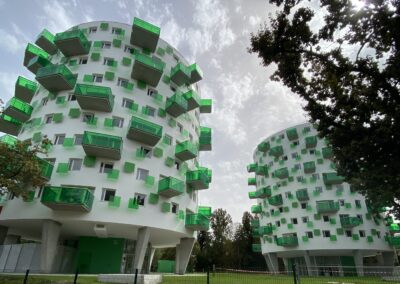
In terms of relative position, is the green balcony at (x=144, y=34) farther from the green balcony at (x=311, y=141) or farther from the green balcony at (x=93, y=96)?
the green balcony at (x=311, y=141)

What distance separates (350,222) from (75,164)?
41201 mm

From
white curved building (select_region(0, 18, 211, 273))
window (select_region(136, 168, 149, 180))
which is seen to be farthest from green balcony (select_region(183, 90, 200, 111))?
window (select_region(136, 168, 149, 180))

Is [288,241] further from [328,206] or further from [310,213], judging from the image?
[328,206]

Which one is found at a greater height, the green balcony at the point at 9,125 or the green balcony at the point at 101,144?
the green balcony at the point at 9,125

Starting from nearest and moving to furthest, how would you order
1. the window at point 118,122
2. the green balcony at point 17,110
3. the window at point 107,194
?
the window at point 107,194 < the window at point 118,122 < the green balcony at point 17,110

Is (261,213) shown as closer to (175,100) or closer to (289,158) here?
(289,158)

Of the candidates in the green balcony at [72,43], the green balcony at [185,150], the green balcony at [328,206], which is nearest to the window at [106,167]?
the green balcony at [185,150]

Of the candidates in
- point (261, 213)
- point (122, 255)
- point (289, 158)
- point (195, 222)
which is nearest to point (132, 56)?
point (195, 222)

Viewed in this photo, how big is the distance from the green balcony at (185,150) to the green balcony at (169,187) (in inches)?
167

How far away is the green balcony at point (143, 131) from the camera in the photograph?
2731 cm

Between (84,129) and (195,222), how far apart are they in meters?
14.8

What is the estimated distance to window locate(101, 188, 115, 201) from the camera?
976 inches

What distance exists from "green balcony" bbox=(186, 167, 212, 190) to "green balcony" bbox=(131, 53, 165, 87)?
11.5 metres

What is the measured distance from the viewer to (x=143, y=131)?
27375 mm
